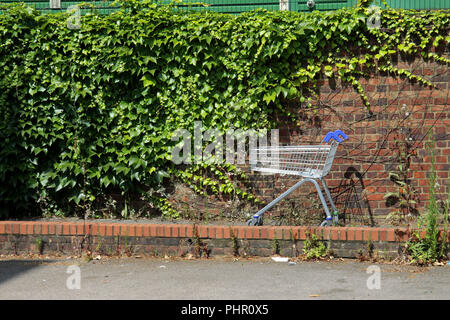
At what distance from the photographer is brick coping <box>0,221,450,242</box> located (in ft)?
17.8

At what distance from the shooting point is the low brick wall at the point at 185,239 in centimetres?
543

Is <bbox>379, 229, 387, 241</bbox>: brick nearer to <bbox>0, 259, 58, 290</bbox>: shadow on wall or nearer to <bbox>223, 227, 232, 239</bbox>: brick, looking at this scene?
<bbox>223, 227, 232, 239</bbox>: brick

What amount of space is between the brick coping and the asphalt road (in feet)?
0.86

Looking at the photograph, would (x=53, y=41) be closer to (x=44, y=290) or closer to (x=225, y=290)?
(x=44, y=290)

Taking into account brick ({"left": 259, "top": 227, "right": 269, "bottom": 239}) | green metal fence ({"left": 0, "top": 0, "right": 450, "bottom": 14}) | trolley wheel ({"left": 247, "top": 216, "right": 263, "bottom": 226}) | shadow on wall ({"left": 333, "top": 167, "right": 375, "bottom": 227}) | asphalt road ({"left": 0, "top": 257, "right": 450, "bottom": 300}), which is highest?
green metal fence ({"left": 0, "top": 0, "right": 450, "bottom": 14})

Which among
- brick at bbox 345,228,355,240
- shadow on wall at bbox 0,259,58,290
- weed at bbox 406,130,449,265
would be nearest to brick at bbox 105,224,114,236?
shadow on wall at bbox 0,259,58,290

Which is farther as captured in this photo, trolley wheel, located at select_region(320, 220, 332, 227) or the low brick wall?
trolley wheel, located at select_region(320, 220, 332, 227)

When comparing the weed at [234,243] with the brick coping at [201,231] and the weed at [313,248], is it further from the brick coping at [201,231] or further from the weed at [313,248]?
the weed at [313,248]

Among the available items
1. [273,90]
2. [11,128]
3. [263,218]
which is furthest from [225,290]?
[11,128]

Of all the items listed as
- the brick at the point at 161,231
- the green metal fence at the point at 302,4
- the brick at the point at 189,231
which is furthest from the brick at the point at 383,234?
the green metal fence at the point at 302,4

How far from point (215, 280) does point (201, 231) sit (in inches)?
36.0

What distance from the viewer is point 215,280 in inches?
189

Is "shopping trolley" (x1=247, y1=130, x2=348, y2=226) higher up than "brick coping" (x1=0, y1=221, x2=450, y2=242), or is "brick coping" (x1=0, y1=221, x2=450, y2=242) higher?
"shopping trolley" (x1=247, y1=130, x2=348, y2=226)

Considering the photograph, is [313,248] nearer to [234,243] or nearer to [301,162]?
[234,243]
